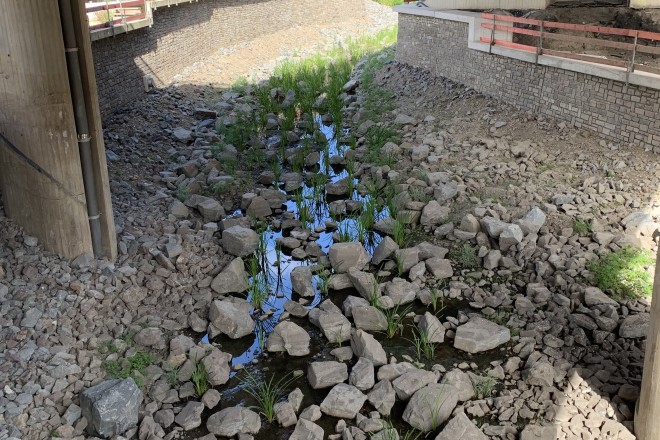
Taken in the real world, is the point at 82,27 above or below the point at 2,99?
above

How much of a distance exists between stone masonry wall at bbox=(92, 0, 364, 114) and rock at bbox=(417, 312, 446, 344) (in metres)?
9.07

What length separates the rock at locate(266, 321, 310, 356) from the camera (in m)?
7.50

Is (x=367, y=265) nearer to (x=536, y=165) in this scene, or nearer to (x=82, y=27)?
(x=536, y=165)

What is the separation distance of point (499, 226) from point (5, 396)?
653 cm

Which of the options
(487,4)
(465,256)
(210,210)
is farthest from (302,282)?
(487,4)

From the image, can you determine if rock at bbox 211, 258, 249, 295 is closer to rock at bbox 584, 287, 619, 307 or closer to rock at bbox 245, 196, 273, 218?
rock at bbox 245, 196, 273, 218

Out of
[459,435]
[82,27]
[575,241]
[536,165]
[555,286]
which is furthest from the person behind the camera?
[536,165]

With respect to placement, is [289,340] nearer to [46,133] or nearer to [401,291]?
[401,291]

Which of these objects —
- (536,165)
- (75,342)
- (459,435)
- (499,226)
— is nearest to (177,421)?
(75,342)

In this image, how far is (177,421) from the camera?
640 centimetres

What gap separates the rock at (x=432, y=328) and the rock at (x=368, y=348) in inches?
22.7

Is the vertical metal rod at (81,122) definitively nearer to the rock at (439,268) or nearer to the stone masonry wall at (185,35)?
the rock at (439,268)

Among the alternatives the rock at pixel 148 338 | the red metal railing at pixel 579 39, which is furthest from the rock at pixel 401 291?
the red metal railing at pixel 579 39

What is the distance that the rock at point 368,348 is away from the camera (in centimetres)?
716
